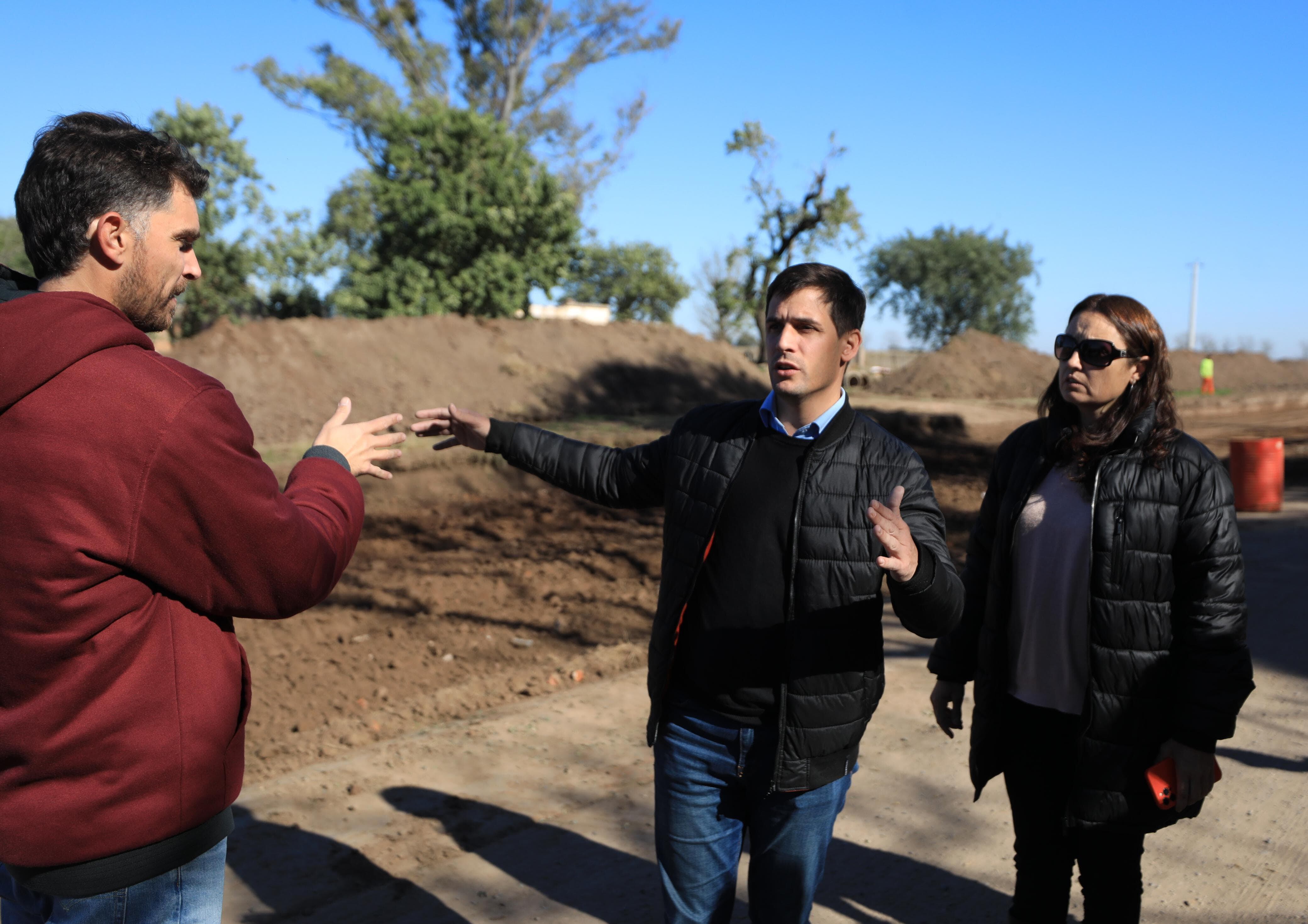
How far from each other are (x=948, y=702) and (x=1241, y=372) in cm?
4437

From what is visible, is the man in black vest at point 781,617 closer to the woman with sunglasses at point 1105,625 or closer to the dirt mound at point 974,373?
the woman with sunglasses at point 1105,625

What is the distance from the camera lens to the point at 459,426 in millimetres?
3094

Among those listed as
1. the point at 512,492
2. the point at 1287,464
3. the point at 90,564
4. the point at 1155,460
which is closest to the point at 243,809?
the point at 90,564

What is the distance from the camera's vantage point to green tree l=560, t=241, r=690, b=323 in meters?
38.8

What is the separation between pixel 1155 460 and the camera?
2.73 meters

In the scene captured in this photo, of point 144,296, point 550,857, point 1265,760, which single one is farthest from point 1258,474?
point 144,296

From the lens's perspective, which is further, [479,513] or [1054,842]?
[479,513]

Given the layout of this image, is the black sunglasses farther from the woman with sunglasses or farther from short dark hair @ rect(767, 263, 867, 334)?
short dark hair @ rect(767, 263, 867, 334)

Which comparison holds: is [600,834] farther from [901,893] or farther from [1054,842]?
[1054,842]

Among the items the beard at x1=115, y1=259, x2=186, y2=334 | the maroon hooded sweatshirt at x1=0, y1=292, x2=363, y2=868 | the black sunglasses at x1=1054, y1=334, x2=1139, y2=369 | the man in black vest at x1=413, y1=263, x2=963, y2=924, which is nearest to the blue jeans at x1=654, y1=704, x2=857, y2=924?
the man in black vest at x1=413, y1=263, x2=963, y2=924

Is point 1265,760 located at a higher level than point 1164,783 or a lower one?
lower

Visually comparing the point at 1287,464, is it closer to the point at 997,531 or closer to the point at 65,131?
the point at 997,531

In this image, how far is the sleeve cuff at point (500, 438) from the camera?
309 cm

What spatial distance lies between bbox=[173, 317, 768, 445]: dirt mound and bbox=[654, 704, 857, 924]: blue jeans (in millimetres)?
14730
